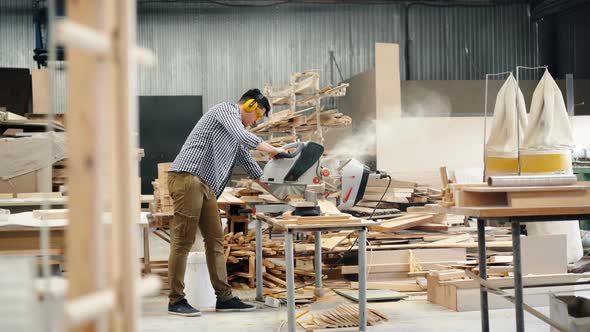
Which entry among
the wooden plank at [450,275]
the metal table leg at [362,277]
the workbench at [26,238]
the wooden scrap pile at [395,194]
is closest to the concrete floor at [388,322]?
the metal table leg at [362,277]

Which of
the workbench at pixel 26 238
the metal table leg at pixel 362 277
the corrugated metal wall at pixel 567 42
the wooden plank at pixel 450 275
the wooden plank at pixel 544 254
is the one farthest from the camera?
the corrugated metal wall at pixel 567 42

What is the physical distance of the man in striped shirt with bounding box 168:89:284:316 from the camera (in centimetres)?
622

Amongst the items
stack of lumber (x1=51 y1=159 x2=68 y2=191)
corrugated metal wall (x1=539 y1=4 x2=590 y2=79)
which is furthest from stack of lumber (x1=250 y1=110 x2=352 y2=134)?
corrugated metal wall (x1=539 y1=4 x2=590 y2=79)

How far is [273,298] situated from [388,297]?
1008 mm

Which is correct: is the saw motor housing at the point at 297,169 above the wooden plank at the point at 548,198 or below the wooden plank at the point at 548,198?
above

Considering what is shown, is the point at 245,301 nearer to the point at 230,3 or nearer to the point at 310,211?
the point at 310,211

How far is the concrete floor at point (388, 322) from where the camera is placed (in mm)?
5883

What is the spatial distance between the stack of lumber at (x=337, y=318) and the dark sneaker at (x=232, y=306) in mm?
588

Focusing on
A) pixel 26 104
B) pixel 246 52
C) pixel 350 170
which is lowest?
pixel 350 170

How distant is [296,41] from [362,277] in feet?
36.8

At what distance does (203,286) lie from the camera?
6.84 meters

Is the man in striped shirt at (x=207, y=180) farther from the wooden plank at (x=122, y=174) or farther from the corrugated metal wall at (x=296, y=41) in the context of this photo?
the corrugated metal wall at (x=296, y=41)

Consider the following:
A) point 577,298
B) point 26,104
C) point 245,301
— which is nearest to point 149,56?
point 577,298

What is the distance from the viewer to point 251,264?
7789mm
